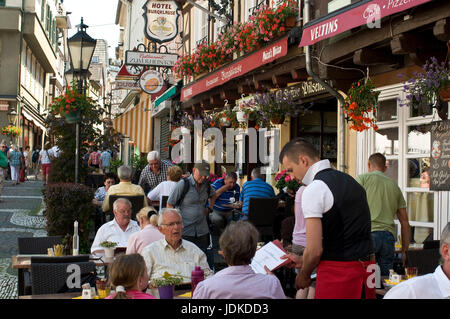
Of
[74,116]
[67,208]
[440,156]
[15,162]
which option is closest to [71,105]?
[74,116]

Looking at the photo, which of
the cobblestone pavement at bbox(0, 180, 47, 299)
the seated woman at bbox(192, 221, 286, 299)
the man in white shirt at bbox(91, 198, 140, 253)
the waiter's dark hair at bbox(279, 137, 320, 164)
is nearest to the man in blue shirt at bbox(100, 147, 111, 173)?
the cobblestone pavement at bbox(0, 180, 47, 299)

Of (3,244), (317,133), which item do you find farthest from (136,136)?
(3,244)

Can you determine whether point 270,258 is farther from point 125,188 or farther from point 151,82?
point 151,82

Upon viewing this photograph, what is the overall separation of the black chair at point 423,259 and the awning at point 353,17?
2.54 m

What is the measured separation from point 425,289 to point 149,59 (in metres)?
15.8

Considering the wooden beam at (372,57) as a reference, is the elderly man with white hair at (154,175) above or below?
below

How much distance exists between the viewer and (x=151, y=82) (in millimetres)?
19875

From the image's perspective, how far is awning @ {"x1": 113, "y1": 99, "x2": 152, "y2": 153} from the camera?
72.8ft

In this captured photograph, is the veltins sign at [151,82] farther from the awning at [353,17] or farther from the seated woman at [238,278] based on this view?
the seated woman at [238,278]

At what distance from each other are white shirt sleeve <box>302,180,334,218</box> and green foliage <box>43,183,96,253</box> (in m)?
6.27

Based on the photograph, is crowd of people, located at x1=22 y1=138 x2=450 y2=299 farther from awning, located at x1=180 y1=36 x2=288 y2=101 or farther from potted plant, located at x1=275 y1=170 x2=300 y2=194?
potted plant, located at x1=275 y1=170 x2=300 y2=194

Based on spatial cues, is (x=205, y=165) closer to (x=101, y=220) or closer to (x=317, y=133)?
(x=101, y=220)

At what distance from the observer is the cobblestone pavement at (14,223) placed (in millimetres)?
8078

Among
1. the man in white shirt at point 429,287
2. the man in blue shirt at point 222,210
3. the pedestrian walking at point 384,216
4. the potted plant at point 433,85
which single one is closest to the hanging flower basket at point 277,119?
the man in blue shirt at point 222,210
